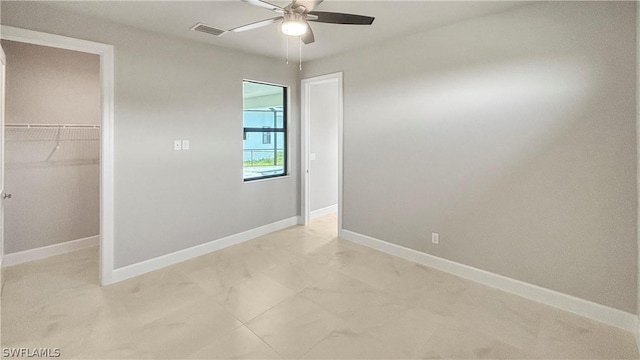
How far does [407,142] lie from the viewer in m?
3.63

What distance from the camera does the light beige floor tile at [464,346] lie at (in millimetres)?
2074

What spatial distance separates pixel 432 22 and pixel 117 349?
12.5 feet

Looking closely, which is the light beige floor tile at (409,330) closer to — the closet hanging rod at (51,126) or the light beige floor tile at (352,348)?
the light beige floor tile at (352,348)

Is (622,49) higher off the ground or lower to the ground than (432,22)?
lower

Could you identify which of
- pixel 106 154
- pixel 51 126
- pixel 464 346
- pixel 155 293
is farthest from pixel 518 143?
pixel 51 126

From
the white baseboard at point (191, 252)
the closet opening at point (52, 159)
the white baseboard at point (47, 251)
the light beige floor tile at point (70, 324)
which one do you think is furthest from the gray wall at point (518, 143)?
the white baseboard at point (47, 251)

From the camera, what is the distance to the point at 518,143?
280 centimetres

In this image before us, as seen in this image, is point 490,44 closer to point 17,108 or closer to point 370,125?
point 370,125

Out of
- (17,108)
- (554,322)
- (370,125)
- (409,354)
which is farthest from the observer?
(370,125)

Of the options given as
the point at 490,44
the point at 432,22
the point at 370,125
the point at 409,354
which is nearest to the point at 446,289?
the point at 409,354

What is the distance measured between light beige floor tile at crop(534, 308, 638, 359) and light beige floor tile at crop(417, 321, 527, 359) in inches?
7.9

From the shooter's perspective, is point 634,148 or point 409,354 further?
point 634,148

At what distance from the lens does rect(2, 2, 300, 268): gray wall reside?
122 inches

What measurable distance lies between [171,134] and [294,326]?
246cm
